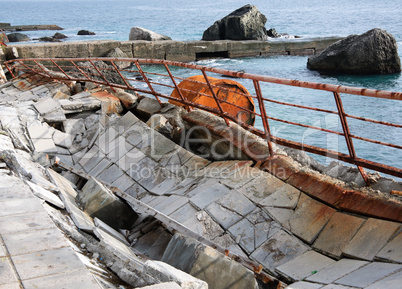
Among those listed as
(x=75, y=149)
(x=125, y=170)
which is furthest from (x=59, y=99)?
(x=125, y=170)

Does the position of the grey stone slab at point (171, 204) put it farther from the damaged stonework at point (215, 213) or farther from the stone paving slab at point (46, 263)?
the stone paving slab at point (46, 263)

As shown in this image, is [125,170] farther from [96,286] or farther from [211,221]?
[96,286]

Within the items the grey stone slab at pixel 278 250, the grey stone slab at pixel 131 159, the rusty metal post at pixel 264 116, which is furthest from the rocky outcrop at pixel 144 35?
the grey stone slab at pixel 278 250

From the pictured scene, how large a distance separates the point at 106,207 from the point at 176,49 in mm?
20306

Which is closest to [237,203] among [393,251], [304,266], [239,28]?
[304,266]

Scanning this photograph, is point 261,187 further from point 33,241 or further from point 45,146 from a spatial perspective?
point 45,146

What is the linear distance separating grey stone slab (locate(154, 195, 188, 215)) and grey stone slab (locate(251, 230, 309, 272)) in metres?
1.16

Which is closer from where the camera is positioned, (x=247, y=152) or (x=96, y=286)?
(x=96, y=286)

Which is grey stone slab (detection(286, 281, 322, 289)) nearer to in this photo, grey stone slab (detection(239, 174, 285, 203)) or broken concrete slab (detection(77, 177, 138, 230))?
grey stone slab (detection(239, 174, 285, 203))

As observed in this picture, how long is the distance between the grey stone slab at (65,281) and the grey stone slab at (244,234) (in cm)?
179

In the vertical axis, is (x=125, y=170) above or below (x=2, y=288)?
below

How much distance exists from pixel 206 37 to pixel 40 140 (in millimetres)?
26451

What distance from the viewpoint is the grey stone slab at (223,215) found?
4199mm

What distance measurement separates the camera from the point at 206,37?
31625mm
